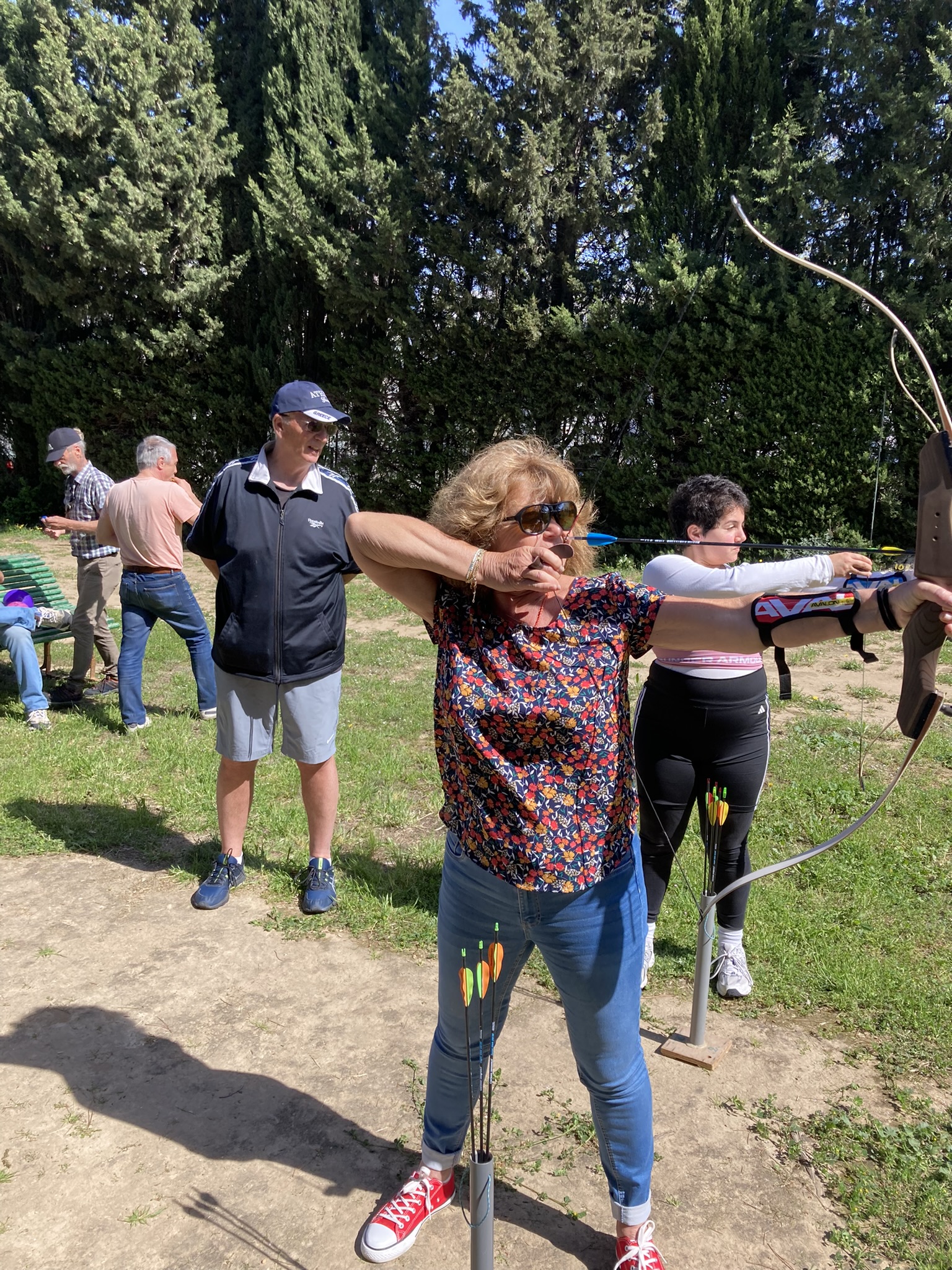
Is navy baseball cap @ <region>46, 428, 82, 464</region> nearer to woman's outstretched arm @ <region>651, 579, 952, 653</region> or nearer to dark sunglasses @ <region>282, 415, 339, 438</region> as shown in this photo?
dark sunglasses @ <region>282, 415, 339, 438</region>

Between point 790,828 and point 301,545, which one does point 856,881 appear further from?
point 301,545

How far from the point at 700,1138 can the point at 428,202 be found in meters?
12.8

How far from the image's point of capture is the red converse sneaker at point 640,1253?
2072 mm

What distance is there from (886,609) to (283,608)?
2.51 m

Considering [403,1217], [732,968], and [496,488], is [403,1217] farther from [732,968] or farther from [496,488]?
[496,488]

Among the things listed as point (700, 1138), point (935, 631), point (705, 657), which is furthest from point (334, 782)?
point (935, 631)

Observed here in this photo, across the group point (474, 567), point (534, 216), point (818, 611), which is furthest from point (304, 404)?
point (534, 216)

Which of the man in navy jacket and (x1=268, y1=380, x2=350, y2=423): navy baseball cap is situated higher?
(x1=268, y1=380, x2=350, y2=423): navy baseball cap

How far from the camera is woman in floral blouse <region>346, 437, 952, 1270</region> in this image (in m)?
1.85

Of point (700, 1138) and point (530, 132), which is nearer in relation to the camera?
point (700, 1138)

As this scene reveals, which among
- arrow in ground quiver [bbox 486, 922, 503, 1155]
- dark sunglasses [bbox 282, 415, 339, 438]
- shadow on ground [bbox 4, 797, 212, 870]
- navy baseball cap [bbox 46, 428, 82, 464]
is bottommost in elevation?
shadow on ground [bbox 4, 797, 212, 870]

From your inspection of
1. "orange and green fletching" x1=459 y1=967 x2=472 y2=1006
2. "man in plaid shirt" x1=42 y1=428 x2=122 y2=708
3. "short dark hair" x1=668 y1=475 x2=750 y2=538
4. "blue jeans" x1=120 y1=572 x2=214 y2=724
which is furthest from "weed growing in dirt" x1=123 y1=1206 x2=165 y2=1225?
"man in plaid shirt" x1=42 y1=428 x2=122 y2=708

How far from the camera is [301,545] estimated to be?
369 centimetres

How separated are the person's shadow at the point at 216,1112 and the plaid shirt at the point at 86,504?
380cm
